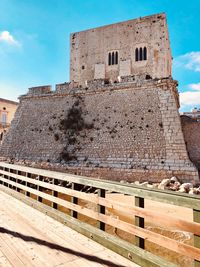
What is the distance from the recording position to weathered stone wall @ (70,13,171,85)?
74.8 ft

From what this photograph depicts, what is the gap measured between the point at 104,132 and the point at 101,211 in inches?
425

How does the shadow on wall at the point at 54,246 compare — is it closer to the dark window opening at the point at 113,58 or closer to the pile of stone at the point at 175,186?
the pile of stone at the point at 175,186

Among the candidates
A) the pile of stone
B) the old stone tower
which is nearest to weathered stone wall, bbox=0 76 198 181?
the old stone tower

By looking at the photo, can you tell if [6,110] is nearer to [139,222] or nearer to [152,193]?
[139,222]

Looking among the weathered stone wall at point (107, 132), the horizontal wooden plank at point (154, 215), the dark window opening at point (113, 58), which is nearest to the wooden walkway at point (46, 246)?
the horizontal wooden plank at point (154, 215)

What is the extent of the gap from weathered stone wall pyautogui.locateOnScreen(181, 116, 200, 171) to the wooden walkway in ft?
43.9

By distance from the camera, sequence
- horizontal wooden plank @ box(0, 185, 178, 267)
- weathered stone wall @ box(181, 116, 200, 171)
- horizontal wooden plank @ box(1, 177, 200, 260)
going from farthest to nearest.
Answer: weathered stone wall @ box(181, 116, 200, 171)
horizontal wooden plank @ box(0, 185, 178, 267)
horizontal wooden plank @ box(1, 177, 200, 260)

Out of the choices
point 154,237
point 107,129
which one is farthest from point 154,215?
point 107,129

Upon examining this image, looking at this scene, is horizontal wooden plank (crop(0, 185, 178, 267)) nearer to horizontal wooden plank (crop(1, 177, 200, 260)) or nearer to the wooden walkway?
the wooden walkway

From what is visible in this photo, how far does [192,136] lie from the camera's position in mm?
15000

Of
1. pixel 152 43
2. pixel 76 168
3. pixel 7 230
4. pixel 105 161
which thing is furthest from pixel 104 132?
pixel 152 43

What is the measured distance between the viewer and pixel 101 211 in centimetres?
297

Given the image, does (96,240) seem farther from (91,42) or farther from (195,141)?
(91,42)

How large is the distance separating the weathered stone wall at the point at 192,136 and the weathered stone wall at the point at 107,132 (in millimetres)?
3465
